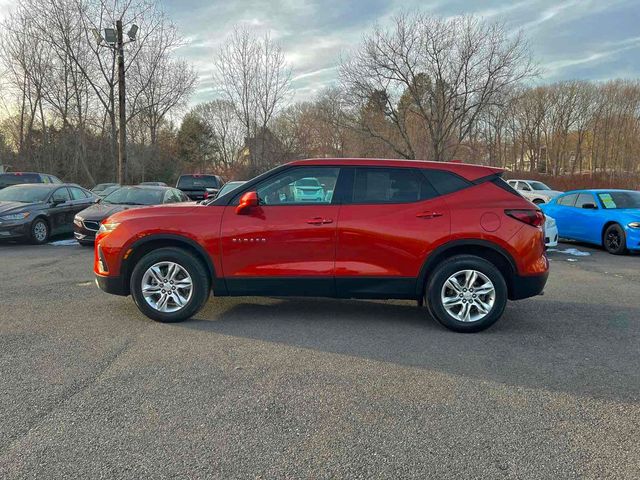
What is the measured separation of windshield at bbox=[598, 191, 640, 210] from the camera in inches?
402

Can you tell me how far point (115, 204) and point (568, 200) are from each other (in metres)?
11.6

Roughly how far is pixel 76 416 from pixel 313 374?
1687 millimetres

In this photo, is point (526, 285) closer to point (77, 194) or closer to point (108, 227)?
point (108, 227)

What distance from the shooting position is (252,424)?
2.77 metres

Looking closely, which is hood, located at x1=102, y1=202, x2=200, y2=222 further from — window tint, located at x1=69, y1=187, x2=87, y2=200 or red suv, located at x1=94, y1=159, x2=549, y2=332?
window tint, located at x1=69, y1=187, x2=87, y2=200

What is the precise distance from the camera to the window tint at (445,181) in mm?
4613

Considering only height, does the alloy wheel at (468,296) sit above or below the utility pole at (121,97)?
below

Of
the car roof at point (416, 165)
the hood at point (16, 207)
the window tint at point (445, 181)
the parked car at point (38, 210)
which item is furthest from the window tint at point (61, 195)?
the window tint at point (445, 181)

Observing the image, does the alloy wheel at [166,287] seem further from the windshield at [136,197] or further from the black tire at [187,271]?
the windshield at [136,197]

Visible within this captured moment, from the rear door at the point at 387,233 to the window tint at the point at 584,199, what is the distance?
825 cm

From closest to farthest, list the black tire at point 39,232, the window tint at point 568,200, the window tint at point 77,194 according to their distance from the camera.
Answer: the black tire at point 39,232, the window tint at point 568,200, the window tint at point 77,194

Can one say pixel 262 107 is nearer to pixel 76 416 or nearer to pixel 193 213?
pixel 193 213

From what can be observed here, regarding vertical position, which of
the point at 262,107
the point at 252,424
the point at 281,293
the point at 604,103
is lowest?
the point at 252,424

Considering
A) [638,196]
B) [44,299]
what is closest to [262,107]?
[638,196]
